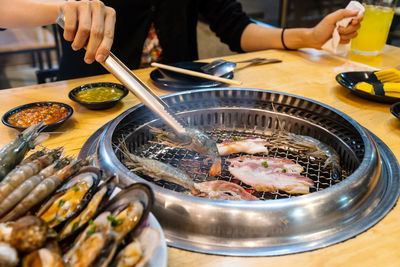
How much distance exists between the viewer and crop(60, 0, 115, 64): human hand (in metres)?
1.73

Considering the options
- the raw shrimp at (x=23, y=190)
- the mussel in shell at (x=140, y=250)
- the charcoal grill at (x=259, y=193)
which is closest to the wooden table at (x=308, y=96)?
the charcoal grill at (x=259, y=193)

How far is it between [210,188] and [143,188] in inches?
24.2

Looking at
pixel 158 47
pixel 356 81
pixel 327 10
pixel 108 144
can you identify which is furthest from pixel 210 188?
pixel 327 10

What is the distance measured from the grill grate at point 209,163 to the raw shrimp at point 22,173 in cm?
52

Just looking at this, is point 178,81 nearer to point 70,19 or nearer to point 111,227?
point 70,19

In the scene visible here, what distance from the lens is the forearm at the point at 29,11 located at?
230 cm

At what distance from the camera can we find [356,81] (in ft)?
8.09

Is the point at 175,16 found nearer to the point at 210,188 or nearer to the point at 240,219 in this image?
the point at 210,188

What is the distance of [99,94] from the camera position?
227 centimetres

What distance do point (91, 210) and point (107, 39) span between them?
3.58 feet

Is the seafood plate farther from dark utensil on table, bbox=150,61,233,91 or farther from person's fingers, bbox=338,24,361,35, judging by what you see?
person's fingers, bbox=338,24,361,35

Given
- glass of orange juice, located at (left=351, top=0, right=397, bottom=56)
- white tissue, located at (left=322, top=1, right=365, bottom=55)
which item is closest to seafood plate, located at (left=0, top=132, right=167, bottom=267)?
white tissue, located at (left=322, top=1, right=365, bottom=55)

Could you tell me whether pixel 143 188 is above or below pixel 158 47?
above

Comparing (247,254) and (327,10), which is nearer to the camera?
(247,254)
